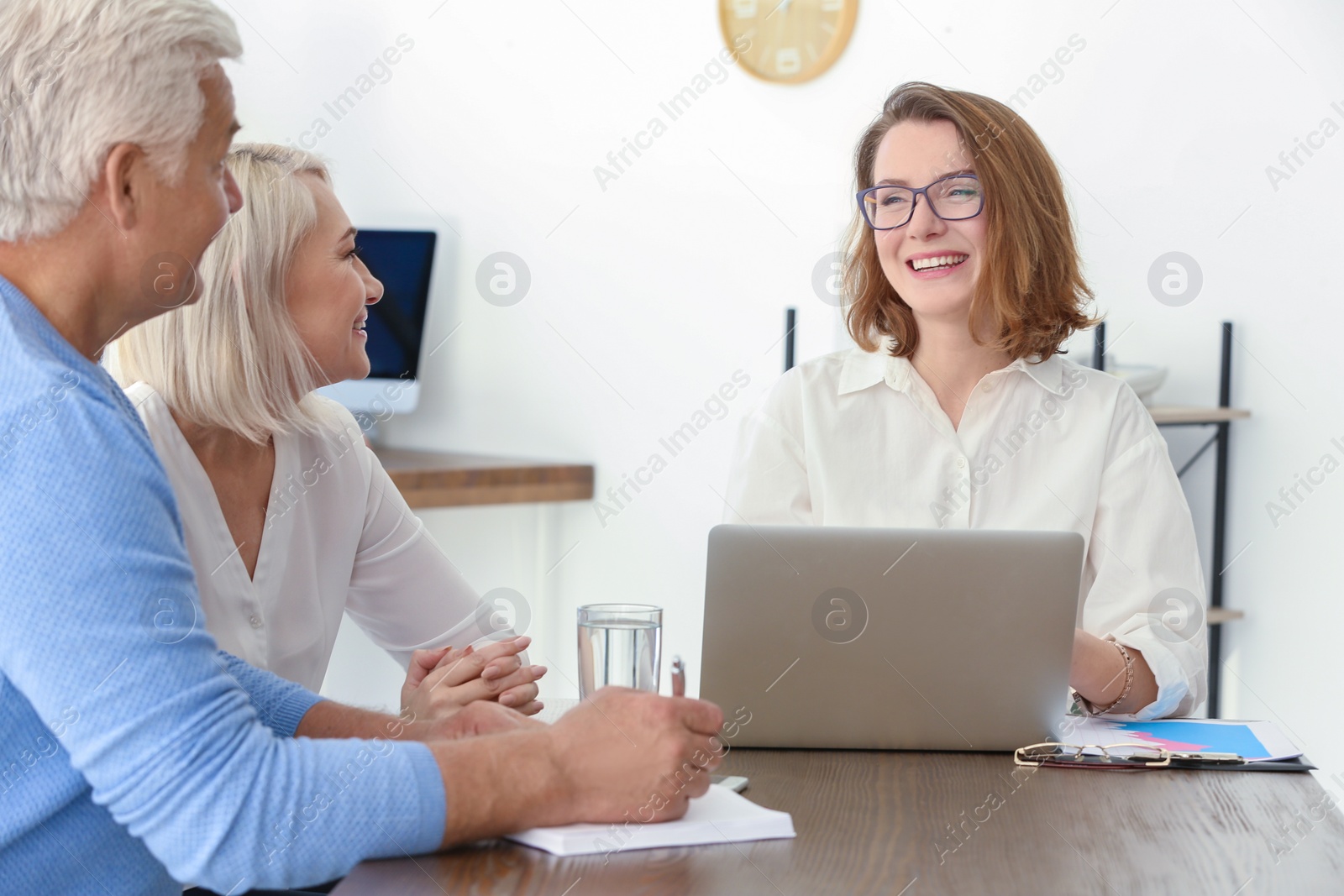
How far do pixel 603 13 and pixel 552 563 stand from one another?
1337 mm

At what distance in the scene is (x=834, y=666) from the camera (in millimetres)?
1003

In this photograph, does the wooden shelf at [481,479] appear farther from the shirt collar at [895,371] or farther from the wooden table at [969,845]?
the wooden table at [969,845]

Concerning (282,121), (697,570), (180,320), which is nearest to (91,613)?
(180,320)

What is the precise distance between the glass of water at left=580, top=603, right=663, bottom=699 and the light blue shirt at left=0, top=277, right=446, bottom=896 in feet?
0.56

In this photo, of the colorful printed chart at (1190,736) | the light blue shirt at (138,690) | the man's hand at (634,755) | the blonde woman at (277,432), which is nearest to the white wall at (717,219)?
the blonde woman at (277,432)

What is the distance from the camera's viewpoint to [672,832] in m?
0.79

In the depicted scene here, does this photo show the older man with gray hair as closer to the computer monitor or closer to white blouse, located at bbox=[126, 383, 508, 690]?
white blouse, located at bbox=[126, 383, 508, 690]

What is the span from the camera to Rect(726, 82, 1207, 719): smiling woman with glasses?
1.52m

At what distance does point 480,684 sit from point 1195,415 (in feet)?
5.80

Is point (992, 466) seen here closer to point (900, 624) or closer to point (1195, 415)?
point (900, 624)

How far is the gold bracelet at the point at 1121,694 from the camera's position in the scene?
1.20m

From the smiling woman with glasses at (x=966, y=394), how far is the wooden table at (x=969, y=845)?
1.89ft

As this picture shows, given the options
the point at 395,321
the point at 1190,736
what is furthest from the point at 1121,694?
the point at 395,321

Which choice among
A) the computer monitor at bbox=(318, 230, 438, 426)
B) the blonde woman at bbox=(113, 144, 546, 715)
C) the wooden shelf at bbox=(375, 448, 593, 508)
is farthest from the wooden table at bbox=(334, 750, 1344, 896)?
the computer monitor at bbox=(318, 230, 438, 426)
